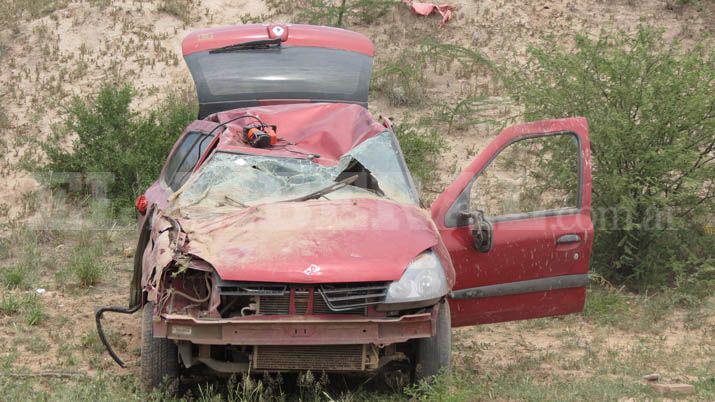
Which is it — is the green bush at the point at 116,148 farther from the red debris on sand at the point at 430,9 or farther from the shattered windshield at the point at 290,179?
the red debris on sand at the point at 430,9

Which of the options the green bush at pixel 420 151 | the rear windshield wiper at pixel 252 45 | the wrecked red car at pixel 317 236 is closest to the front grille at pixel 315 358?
the wrecked red car at pixel 317 236

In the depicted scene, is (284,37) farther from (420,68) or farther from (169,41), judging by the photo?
(169,41)

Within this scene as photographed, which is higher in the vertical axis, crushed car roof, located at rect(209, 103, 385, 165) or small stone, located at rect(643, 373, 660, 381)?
crushed car roof, located at rect(209, 103, 385, 165)

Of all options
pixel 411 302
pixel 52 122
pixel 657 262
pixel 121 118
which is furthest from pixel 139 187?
pixel 411 302

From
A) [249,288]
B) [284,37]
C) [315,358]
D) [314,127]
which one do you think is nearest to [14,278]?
[314,127]

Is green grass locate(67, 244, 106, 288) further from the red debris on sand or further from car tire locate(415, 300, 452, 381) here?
the red debris on sand

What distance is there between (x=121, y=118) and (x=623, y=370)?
22.9 feet

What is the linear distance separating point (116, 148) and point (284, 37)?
3.26 m

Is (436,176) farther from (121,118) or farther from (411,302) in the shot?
(411,302)

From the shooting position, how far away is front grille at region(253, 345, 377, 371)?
548 cm

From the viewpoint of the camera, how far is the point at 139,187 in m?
11.3

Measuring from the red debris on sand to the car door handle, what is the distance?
8.63 m

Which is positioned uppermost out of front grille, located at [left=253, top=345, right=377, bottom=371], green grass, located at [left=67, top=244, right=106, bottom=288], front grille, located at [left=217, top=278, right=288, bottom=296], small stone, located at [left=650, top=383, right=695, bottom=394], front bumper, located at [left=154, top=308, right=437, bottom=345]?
front grille, located at [left=217, top=278, right=288, bottom=296]

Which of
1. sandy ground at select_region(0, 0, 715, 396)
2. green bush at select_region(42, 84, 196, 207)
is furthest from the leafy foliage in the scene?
green bush at select_region(42, 84, 196, 207)
